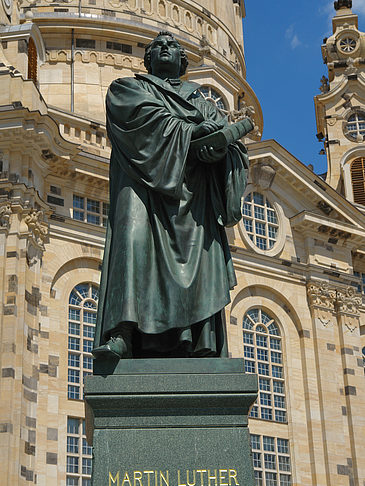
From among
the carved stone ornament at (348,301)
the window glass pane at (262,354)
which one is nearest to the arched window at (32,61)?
the window glass pane at (262,354)

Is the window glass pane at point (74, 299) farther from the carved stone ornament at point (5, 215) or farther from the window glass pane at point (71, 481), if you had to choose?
the window glass pane at point (71, 481)

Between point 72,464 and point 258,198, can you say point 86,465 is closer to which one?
point 72,464

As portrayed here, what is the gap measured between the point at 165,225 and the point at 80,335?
2262 cm

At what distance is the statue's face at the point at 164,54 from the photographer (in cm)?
775

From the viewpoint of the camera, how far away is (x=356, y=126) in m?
42.7

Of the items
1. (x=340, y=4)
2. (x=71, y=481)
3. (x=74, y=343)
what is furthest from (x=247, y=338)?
(x=340, y=4)

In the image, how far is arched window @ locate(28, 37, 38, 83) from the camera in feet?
108

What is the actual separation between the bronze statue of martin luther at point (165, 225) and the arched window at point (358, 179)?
1349 inches

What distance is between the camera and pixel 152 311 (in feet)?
21.8

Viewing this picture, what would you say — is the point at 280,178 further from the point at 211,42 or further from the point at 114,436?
the point at 114,436

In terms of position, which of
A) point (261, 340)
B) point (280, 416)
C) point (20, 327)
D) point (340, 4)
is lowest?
point (280, 416)

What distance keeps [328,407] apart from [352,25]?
69.8 ft

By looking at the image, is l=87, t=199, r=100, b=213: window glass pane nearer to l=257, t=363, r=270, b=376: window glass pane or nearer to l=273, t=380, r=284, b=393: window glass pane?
Answer: l=257, t=363, r=270, b=376: window glass pane

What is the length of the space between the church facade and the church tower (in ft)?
0.26
